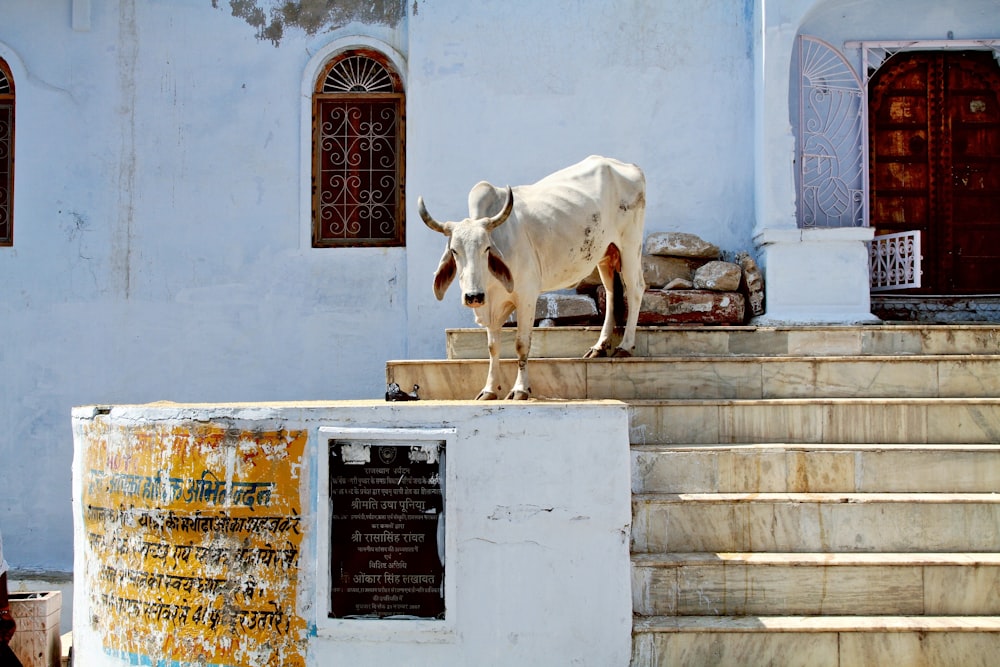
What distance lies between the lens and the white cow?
5.48 m

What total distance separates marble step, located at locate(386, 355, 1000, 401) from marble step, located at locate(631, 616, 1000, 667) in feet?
6.19

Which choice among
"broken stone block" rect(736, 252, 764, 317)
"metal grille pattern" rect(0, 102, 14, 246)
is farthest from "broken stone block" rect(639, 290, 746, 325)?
"metal grille pattern" rect(0, 102, 14, 246)

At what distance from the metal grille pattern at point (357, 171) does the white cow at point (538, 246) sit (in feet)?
9.49

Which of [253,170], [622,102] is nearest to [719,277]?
[622,102]

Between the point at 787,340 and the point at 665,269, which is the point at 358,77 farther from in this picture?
the point at 787,340

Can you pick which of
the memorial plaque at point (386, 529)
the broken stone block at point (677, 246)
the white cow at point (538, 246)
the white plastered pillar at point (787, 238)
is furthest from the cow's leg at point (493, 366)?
the white plastered pillar at point (787, 238)

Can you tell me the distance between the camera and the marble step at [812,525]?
17.1 ft

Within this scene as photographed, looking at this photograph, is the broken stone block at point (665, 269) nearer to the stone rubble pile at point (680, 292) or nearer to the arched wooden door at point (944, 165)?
the stone rubble pile at point (680, 292)

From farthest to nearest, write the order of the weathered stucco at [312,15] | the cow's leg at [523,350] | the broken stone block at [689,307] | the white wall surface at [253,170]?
the weathered stucco at [312,15] < the white wall surface at [253,170] < the broken stone block at [689,307] < the cow's leg at [523,350]

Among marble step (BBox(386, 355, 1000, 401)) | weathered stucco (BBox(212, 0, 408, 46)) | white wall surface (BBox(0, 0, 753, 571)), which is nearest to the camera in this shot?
marble step (BBox(386, 355, 1000, 401))

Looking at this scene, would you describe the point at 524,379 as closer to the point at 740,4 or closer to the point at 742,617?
the point at 742,617

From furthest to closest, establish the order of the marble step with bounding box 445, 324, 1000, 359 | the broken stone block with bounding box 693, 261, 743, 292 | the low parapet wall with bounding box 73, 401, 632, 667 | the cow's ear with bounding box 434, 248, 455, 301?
1. the broken stone block with bounding box 693, 261, 743, 292
2. the marble step with bounding box 445, 324, 1000, 359
3. the cow's ear with bounding box 434, 248, 455, 301
4. the low parapet wall with bounding box 73, 401, 632, 667

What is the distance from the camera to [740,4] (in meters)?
8.93

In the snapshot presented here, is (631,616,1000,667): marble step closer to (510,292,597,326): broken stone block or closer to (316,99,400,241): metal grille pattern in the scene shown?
(510,292,597,326): broken stone block
